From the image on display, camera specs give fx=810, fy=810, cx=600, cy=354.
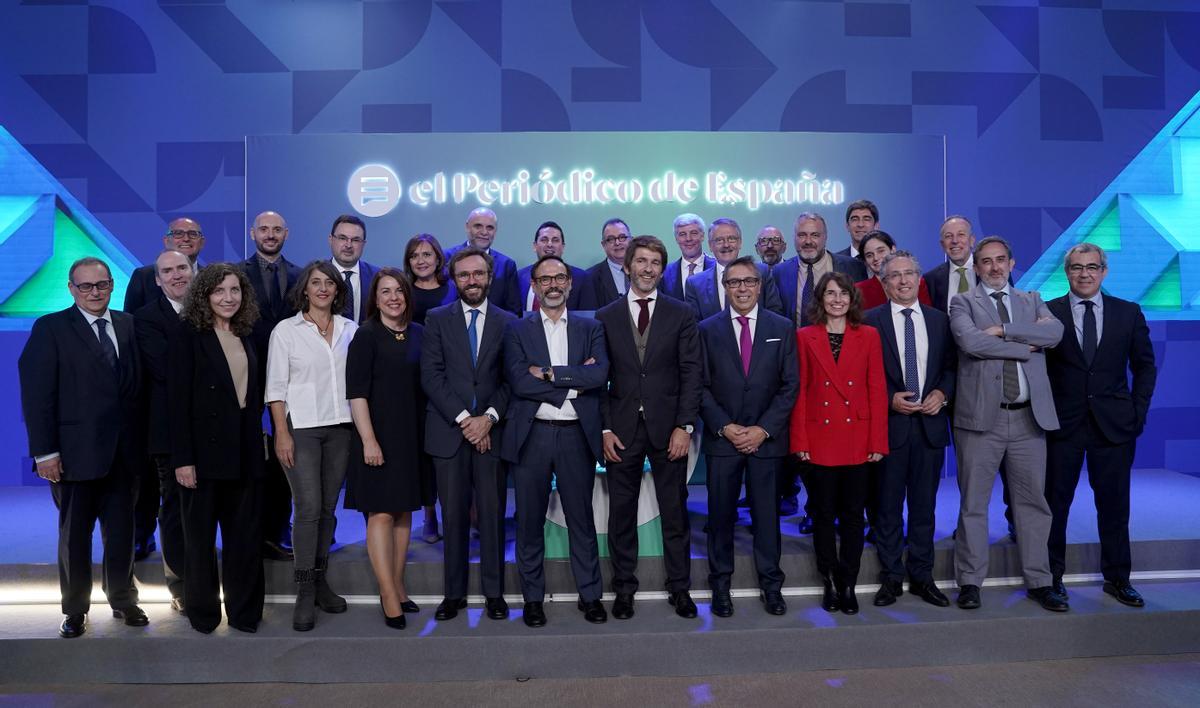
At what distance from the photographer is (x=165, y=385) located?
3859 mm

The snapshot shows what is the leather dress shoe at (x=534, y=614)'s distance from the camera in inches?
150

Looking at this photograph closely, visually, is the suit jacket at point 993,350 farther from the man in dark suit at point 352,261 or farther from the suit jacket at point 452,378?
the man in dark suit at point 352,261

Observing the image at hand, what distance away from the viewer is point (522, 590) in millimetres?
3918

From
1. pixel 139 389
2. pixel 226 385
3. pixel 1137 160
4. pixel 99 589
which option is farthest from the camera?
pixel 1137 160

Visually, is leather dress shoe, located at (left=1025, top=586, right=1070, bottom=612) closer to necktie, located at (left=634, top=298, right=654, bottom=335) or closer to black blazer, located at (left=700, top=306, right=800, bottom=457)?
black blazer, located at (left=700, top=306, right=800, bottom=457)

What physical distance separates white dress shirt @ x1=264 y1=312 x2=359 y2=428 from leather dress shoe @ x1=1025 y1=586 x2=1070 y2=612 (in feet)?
11.5

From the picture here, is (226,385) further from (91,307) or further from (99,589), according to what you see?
(99,589)

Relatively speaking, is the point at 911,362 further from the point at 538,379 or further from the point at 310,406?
the point at 310,406

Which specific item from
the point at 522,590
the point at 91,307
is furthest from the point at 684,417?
A: the point at 91,307

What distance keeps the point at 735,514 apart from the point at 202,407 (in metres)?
2.52

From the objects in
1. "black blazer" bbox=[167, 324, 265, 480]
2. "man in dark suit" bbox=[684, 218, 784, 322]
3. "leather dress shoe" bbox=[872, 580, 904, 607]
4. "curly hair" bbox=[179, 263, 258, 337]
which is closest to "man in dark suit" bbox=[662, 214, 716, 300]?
"man in dark suit" bbox=[684, 218, 784, 322]

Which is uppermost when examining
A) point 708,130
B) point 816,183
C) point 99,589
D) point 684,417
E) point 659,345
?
point 708,130

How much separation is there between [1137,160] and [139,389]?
7.67m

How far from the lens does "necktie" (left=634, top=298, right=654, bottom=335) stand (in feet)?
12.8
